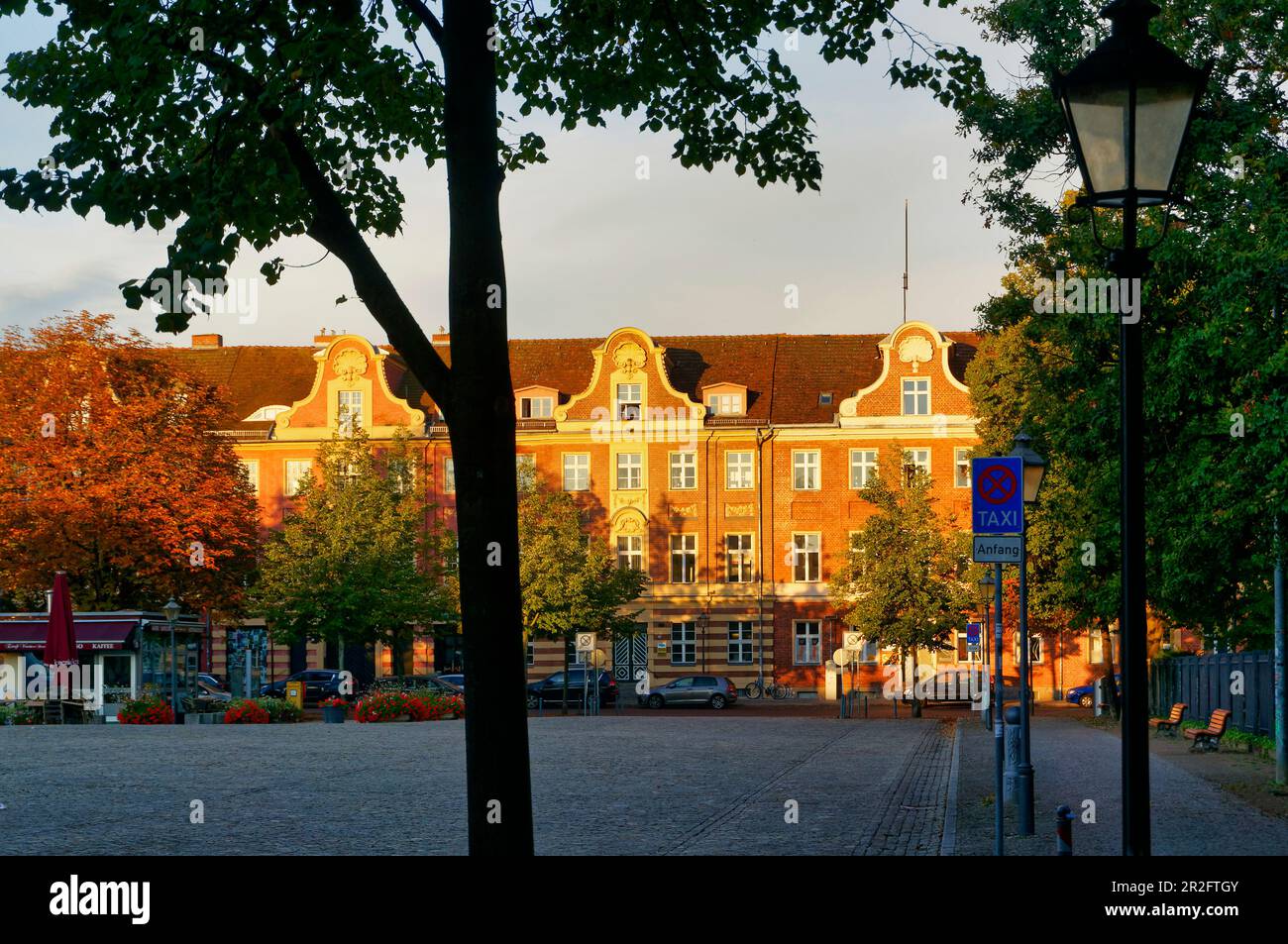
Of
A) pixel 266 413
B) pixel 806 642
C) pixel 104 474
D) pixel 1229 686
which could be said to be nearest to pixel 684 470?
pixel 806 642

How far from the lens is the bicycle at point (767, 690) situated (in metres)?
64.1

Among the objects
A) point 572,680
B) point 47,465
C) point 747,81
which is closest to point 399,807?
point 747,81

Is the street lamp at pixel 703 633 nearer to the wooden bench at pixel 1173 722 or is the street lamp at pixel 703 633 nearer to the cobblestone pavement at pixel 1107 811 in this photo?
the wooden bench at pixel 1173 722

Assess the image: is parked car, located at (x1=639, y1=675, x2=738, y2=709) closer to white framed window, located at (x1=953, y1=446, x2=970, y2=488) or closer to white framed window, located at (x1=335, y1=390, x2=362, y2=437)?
white framed window, located at (x1=953, y1=446, x2=970, y2=488)

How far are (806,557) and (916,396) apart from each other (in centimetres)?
791

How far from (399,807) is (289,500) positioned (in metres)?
51.0

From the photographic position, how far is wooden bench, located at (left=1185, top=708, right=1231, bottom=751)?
30797mm

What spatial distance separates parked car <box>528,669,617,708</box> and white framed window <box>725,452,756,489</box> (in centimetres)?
1095

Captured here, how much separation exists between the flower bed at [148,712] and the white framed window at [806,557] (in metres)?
29.2

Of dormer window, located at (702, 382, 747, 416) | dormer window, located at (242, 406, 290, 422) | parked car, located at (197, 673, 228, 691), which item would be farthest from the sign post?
dormer window, located at (242, 406, 290, 422)

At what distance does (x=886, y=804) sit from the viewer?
1970 cm
